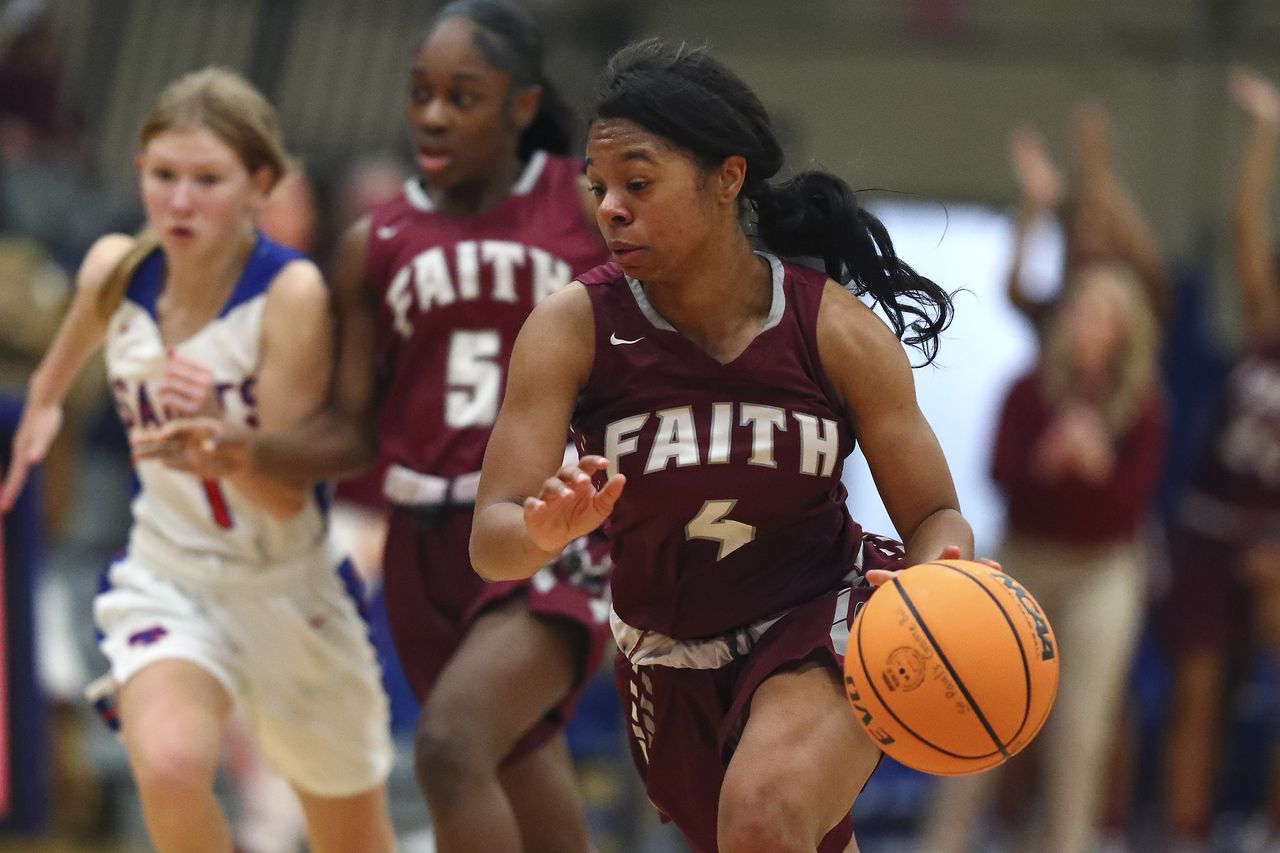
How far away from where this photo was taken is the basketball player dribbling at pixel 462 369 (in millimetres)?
4578

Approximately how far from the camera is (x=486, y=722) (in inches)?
170

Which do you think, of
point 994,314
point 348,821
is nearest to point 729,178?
point 348,821

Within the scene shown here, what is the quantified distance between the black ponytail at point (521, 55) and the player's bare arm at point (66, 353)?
1.04 meters

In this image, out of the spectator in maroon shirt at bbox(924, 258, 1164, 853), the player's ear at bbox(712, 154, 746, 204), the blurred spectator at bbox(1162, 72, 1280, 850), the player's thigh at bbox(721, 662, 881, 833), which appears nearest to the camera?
the player's thigh at bbox(721, 662, 881, 833)

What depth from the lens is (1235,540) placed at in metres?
9.38

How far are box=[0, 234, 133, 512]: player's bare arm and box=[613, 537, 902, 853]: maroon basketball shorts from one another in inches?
70.1

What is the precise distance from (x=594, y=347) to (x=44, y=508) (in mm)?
6065

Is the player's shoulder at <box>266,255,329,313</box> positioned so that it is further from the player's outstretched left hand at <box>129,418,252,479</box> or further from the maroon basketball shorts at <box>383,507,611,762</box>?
→ the maroon basketball shorts at <box>383,507,611,762</box>

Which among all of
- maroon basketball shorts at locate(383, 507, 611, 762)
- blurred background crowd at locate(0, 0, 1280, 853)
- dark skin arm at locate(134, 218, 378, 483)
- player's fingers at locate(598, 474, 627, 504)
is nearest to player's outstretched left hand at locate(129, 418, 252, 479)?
dark skin arm at locate(134, 218, 378, 483)

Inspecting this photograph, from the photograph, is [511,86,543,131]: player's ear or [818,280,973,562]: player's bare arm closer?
[818,280,973,562]: player's bare arm

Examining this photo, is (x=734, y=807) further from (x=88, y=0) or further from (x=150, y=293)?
(x=88, y=0)

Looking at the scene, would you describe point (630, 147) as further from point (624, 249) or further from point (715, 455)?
point (715, 455)

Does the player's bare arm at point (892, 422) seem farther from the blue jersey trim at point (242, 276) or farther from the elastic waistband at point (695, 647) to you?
the blue jersey trim at point (242, 276)

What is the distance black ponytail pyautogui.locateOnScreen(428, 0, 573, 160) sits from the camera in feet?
15.8
